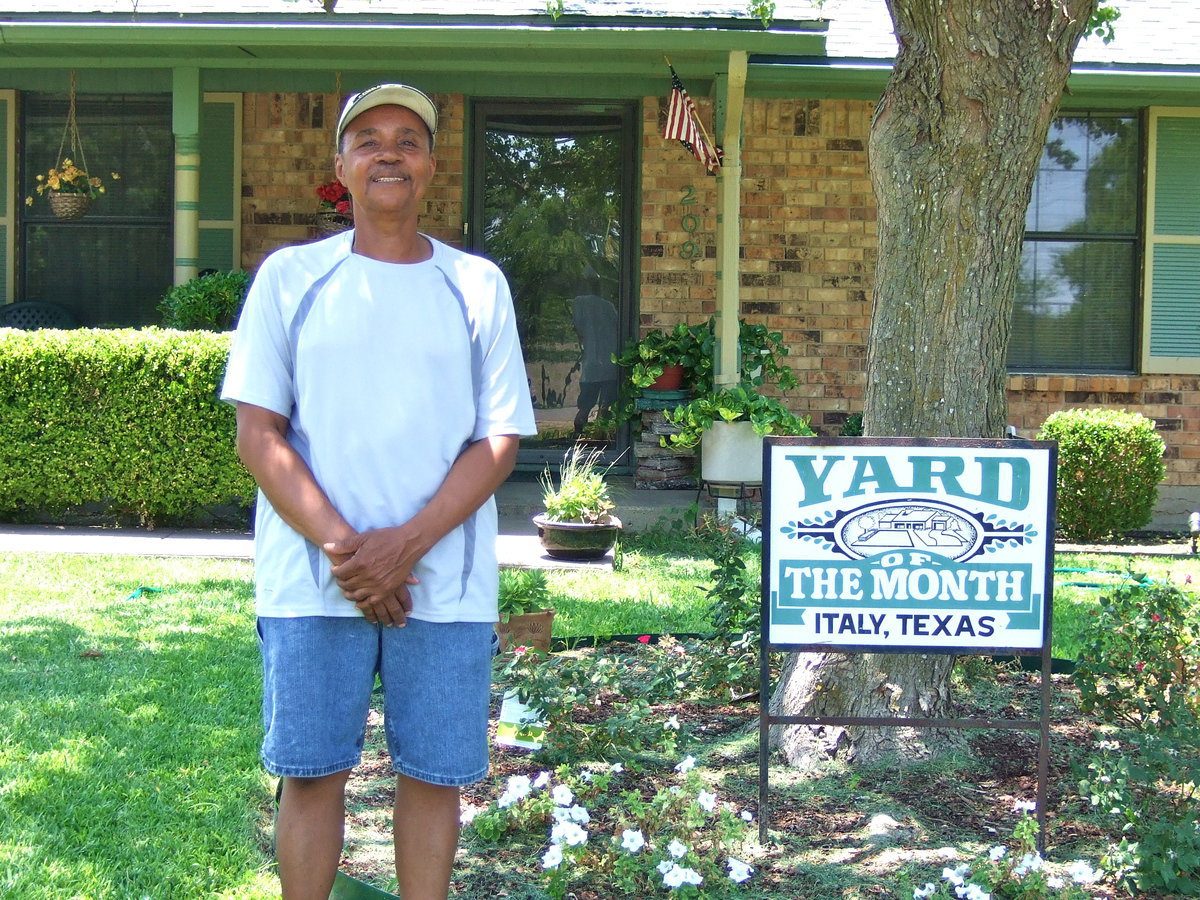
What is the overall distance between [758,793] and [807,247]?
6.53 meters

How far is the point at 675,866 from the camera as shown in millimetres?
2918

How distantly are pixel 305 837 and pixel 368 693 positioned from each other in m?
0.30

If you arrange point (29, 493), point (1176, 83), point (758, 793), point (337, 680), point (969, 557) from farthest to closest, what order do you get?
1. point (1176, 83)
2. point (29, 493)
3. point (758, 793)
4. point (969, 557)
5. point (337, 680)

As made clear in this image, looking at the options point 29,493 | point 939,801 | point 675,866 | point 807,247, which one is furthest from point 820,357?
point 675,866

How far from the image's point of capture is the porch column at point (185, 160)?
8617 mm

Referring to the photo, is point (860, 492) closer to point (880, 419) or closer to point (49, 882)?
point (880, 419)

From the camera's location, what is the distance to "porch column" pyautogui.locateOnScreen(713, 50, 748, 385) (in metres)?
8.14

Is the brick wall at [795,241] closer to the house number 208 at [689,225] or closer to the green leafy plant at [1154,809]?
the house number 208 at [689,225]

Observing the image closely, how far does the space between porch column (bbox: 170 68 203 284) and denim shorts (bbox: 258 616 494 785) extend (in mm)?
6751

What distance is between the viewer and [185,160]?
862cm

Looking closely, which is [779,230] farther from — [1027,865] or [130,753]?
[1027,865]

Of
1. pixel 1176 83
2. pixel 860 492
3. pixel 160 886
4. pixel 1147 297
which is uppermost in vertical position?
pixel 1176 83

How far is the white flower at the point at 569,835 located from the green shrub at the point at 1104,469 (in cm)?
618

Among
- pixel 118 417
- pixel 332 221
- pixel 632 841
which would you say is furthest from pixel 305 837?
pixel 332 221
